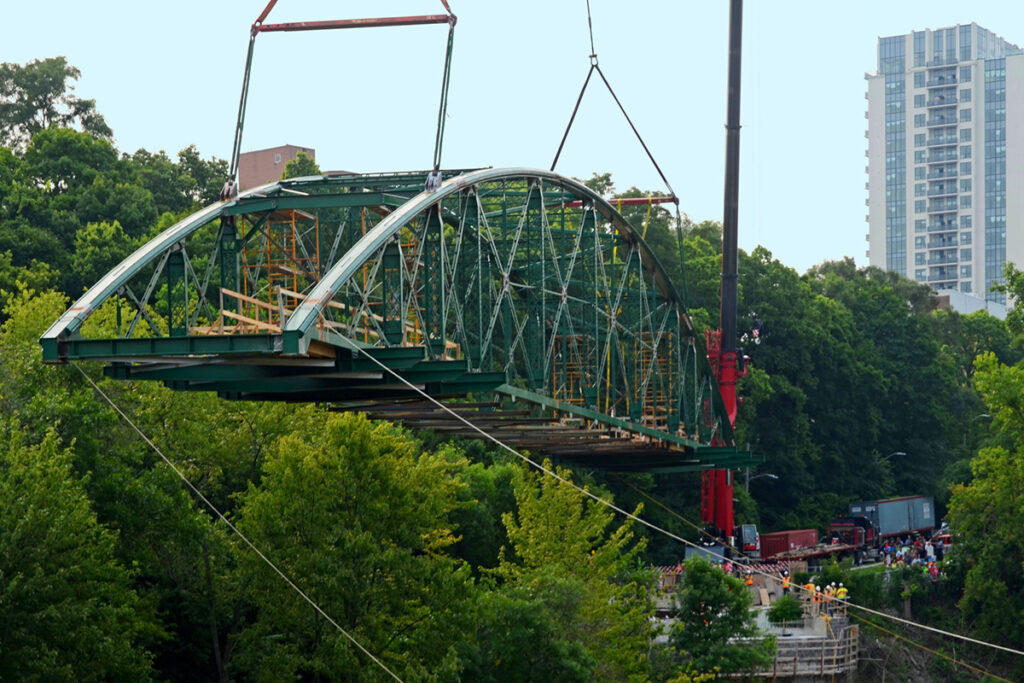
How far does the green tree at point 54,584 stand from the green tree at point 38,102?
6331 cm

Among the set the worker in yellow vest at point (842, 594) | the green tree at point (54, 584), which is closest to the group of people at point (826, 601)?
the worker in yellow vest at point (842, 594)

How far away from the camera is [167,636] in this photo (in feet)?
148

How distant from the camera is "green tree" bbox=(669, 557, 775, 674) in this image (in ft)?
175

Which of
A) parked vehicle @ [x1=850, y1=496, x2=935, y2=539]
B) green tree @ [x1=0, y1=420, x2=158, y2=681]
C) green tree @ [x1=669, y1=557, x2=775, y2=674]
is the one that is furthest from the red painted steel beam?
parked vehicle @ [x1=850, y1=496, x2=935, y2=539]

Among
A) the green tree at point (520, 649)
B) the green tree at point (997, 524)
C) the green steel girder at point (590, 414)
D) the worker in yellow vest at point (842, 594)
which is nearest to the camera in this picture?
the green steel girder at point (590, 414)

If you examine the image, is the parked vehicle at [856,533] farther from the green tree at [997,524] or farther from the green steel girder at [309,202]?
the green steel girder at [309,202]

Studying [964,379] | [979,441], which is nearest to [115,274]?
[979,441]

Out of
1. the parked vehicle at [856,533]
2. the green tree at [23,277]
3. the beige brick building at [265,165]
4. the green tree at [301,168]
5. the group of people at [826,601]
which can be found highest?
the beige brick building at [265,165]

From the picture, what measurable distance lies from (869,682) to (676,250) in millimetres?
38520

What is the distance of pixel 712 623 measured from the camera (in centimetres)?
5412

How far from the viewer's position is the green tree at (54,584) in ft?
127

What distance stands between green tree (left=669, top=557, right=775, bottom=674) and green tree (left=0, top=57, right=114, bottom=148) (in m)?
61.5

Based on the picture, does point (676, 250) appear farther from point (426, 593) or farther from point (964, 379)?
point (426, 593)

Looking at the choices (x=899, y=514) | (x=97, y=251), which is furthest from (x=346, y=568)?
(x=899, y=514)
